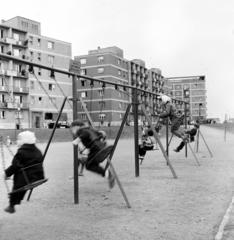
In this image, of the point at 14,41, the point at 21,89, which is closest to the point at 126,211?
the point at 21,89

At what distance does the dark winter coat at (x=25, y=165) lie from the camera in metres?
4.76

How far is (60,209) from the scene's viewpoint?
633 centimetres

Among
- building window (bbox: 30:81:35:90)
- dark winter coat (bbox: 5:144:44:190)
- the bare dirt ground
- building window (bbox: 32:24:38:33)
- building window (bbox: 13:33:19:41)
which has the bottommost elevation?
the bare dirt ground

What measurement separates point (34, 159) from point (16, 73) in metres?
49.3

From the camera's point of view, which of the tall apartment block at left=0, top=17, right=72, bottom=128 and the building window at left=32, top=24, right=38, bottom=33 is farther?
the building window at left=32, top=24, right=38, bottom=33

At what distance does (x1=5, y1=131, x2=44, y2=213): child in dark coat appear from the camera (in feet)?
15.6

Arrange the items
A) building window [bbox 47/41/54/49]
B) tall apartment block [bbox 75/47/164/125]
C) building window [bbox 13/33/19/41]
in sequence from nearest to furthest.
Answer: building window [bbox 13/33/19/41], building window [bbox 47/41/54/49], tall apartment block [bbox 75/47/164/125]

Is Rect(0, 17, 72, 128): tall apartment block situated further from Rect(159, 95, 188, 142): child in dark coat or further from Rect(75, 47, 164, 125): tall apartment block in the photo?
Rect(159, 95, 188, 142): child in dark coat

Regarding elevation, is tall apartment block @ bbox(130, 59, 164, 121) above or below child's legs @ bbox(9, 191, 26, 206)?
above

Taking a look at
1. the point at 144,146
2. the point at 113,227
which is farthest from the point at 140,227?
the point at 144,146

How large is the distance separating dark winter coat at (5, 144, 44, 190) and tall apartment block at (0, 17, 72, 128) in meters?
45.6

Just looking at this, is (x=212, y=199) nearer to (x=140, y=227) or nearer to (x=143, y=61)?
(x=140, y=227)

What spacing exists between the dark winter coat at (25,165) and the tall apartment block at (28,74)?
150 ft

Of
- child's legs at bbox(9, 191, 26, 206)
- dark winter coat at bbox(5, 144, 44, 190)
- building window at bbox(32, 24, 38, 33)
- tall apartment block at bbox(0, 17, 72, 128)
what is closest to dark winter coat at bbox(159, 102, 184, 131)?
dark winter coat at bbox(5, 144, 44, 190)
